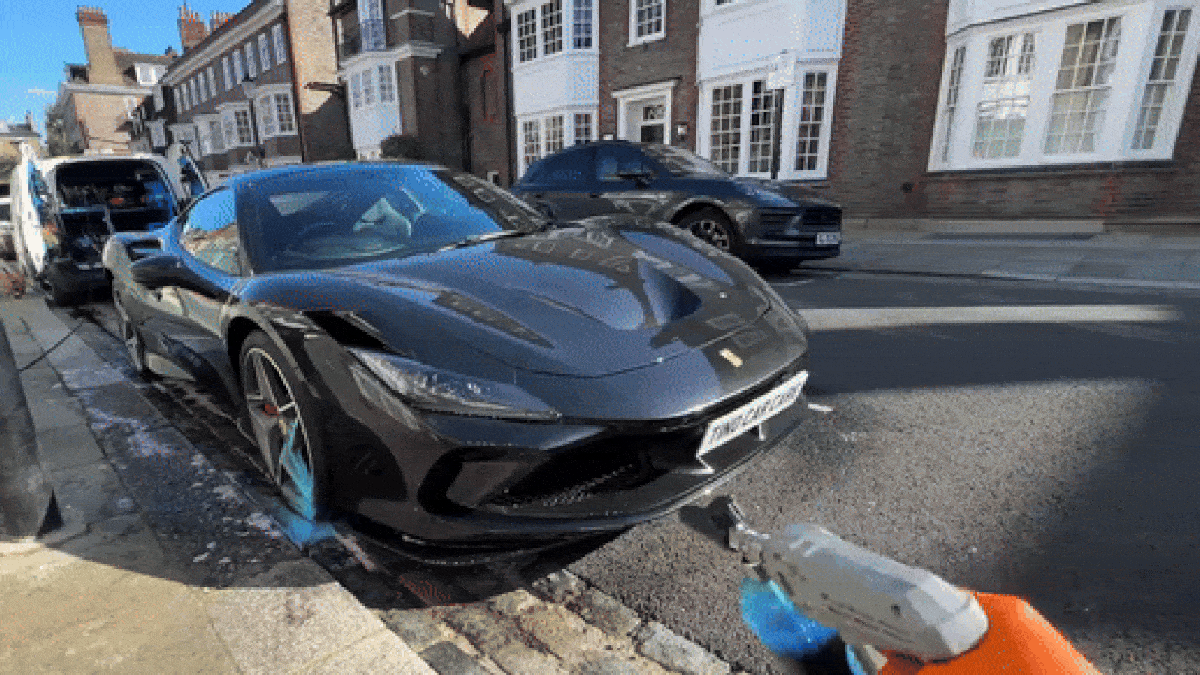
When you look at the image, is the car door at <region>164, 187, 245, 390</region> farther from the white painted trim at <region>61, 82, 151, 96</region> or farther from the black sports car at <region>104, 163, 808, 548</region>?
the white painted trim at <region>61, 82, 151, 96</region>

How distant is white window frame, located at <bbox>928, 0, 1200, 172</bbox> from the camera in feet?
29.7

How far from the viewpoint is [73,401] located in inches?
141

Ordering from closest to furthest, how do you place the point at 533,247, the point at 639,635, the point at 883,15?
the point at 639,635, the point at 533,247, the point at 883,15

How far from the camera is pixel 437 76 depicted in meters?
22.4

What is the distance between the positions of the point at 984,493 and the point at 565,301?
1.81 metres

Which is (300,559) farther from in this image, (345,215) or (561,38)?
(561,38)

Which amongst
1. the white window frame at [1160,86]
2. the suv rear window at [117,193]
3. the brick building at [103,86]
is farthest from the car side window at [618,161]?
the brick building at [103,86]

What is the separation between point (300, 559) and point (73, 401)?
279 centimetres

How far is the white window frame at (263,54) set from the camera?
28.7 metres

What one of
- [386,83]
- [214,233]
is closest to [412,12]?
[386,83]

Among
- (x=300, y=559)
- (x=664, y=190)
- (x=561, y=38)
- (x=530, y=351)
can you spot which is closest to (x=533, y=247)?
(x=530, y=351)

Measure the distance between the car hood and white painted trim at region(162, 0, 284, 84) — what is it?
30.9m

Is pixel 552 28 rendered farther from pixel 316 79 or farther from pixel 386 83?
pixel 316 79

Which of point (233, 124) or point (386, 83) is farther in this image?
point (233, 124)
